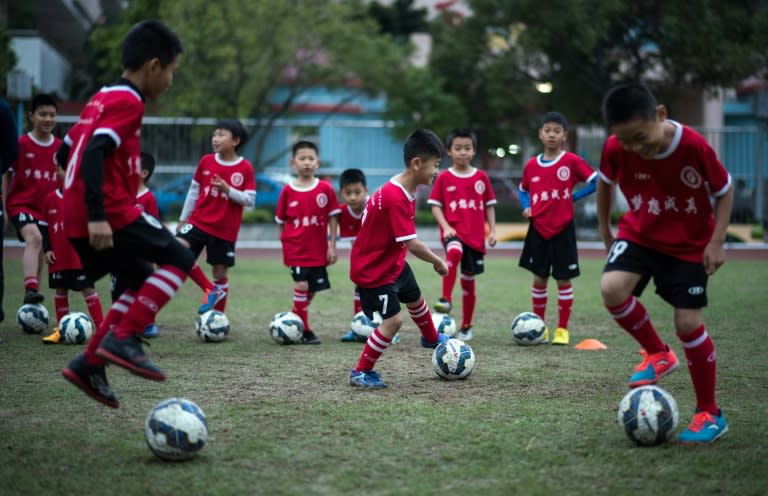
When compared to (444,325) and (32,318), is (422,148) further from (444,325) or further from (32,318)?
(32,318)

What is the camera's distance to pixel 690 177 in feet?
16.2

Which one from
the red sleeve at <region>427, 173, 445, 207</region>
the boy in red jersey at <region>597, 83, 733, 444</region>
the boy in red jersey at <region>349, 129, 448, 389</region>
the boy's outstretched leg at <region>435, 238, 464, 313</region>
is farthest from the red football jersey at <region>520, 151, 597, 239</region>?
the boy in red jersey at <region>597, 83, 733, 444</region>

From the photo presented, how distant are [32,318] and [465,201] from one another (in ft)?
14.4

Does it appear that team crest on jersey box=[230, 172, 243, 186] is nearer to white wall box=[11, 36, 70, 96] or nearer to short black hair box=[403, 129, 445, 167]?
short black hair box=[403, 129, 445, 167]

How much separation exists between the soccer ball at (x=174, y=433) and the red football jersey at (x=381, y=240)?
7.45ft

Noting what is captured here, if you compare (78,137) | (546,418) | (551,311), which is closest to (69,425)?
(78,137)

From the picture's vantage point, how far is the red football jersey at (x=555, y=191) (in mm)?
8617

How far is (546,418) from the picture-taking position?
519 centimetres

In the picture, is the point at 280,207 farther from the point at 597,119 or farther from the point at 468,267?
the point at 597,119

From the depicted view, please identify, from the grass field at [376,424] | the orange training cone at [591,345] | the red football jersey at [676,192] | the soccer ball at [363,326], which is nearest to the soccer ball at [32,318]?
the grass field at [376,424]

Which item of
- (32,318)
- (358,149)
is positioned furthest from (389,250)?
(358,149)

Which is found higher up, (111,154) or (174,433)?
(111,154)

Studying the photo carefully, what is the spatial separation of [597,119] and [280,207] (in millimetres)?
25738

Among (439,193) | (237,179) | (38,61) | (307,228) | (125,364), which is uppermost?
(38,61)
